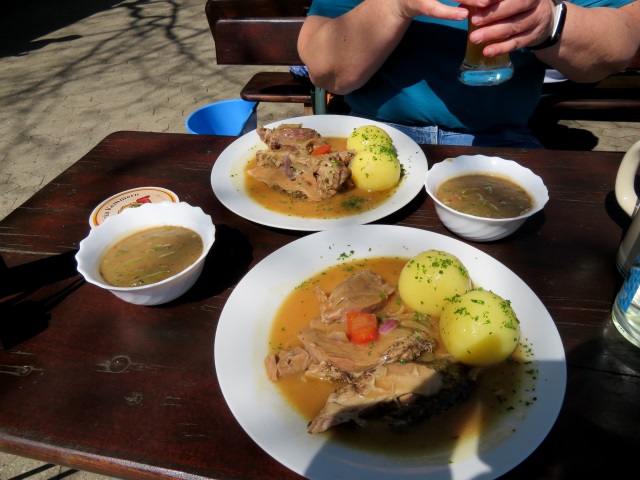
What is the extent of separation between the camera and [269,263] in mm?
Result: 1867

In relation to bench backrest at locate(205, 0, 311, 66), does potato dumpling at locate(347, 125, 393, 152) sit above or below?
below

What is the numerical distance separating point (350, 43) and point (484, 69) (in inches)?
37.7

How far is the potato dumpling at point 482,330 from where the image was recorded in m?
1.45

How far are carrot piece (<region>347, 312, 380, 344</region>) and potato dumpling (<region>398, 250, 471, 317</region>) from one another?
19 cm

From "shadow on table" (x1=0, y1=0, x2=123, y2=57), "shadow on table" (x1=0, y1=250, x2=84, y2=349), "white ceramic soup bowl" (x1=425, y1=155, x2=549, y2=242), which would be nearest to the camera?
"shadow on table" (x1=0, y1=250, x2=84, y2=349)

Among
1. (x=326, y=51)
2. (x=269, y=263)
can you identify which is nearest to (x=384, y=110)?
(x=326, y=51)

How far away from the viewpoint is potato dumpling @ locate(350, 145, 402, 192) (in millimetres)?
2338

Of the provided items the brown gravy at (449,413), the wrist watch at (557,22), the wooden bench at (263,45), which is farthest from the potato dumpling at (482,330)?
the wooden bench at (263,45)

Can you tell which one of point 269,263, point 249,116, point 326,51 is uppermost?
point 326,51

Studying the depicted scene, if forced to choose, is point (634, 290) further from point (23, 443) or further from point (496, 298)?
point (23, 443)

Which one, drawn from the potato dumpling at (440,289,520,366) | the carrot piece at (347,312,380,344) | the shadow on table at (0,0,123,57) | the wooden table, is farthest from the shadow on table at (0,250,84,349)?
the shadow on table at (0,0,123,57)

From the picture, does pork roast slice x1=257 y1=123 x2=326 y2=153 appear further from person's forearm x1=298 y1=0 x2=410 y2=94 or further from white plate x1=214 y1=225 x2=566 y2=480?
white plate x1=214 y1=225 x2=566 y2=480

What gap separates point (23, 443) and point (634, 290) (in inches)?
84.0

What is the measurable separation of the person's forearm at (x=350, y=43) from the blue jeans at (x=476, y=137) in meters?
0.51
